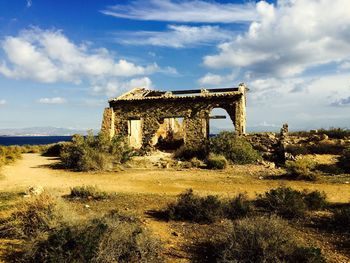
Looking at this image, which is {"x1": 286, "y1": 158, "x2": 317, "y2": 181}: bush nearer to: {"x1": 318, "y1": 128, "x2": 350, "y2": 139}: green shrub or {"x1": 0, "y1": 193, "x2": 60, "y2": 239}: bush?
{"x1": 0, "y1": 193, "x2": 60, "y2": 239}: bush

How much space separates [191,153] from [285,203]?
38.8ft

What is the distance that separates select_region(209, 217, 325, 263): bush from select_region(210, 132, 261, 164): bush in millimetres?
11304

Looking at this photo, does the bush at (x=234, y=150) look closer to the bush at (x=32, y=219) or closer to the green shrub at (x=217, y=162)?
the green shrub at (x=217, y=162)

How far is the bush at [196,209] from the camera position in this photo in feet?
27.4

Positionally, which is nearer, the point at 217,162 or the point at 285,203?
the point at 285,203

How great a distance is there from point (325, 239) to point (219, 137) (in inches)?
513

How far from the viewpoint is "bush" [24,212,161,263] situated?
5977mm

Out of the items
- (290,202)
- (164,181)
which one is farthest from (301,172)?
(290,202)

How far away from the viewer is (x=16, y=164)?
63.2ft

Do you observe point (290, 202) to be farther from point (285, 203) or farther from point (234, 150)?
point (234, 150)

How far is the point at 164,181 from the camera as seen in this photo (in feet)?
44.8

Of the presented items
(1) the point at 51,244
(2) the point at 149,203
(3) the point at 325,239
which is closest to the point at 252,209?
(3) the point at 325,239

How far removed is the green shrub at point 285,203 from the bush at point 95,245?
11.4 feet

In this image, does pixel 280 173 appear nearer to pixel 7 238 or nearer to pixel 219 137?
pixel 219 137
